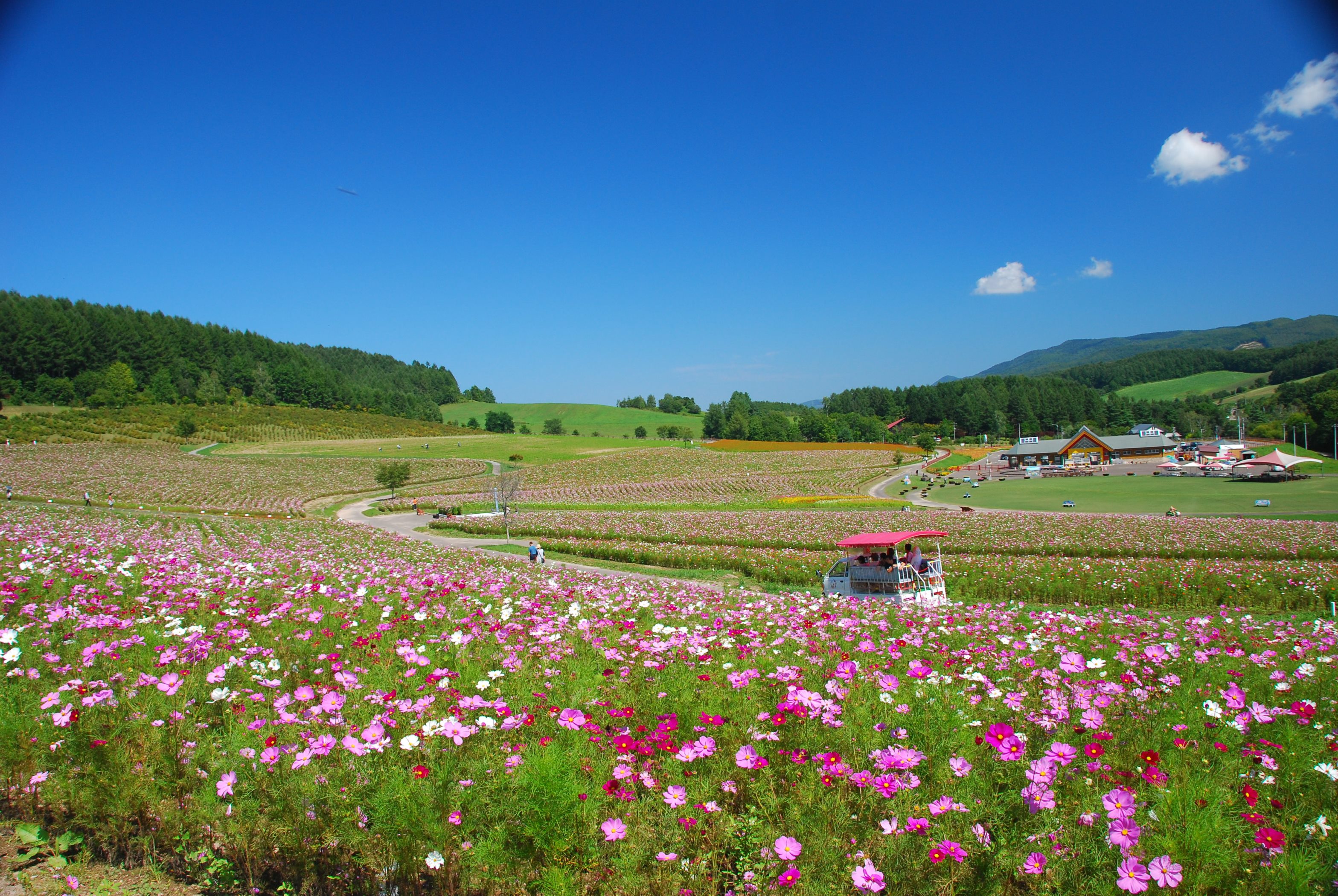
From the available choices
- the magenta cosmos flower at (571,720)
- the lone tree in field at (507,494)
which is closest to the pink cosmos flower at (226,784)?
the magenta cosmos flower at (571,720)

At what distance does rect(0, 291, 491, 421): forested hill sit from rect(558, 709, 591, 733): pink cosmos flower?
482 ft

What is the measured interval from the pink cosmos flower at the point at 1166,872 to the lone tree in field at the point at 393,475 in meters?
60.8

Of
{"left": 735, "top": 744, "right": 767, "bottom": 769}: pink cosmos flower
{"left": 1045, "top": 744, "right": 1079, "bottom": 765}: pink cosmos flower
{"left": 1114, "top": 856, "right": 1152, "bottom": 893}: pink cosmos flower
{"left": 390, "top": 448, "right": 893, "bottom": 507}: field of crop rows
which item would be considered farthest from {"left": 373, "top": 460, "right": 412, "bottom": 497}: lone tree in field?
{"left": 1114, "top": 856, "right": 1152, "bottom": 893}: pink cosmos flower

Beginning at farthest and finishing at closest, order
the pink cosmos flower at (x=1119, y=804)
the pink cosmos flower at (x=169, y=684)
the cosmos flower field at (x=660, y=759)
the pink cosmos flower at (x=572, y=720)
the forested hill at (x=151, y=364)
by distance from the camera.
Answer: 1. the forested hill at (x=151, y=364)
2. the pink cosmos flower at (x=169, y=684)
3. the pink cosmos flower at (x=572, y=720)
4. the cosmos flower field at (x=660, y=759)
5. the pink cosmos flower at (x=1119, y=804)

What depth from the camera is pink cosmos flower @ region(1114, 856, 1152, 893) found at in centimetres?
285

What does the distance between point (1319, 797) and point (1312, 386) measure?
200 metres

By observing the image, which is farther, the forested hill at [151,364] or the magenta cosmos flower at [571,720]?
the forested hill at [151,364]

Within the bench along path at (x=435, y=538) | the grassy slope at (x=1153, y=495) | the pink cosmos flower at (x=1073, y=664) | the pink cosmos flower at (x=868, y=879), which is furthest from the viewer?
the grassy slope at (x=1153, y=495)

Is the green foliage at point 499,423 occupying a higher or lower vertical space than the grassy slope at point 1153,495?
higher

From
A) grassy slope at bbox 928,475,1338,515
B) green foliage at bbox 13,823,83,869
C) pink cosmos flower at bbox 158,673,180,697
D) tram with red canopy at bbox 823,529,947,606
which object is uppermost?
pink cosmos flower at bbox 158,673,180,697

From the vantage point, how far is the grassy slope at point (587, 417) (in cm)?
16712

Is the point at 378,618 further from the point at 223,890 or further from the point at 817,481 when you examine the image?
the point at 817,481

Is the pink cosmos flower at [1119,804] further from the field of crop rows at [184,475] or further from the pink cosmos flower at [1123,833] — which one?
the field of crop rows at [184,475]

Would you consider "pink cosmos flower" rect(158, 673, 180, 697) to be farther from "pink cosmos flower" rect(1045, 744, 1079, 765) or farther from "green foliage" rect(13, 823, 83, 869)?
"pink cosmos flower" rect(1045, 744, 1079, 765)
